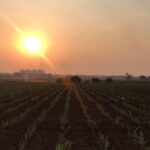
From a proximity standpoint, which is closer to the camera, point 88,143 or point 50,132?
point 88,143

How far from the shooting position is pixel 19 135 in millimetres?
11820

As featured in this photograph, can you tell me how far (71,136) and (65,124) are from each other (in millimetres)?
2970

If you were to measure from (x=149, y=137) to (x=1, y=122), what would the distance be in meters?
7.03

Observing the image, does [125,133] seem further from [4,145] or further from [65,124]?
[4,145]

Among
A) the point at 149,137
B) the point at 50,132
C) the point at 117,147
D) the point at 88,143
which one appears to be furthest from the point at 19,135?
the point at 149,137

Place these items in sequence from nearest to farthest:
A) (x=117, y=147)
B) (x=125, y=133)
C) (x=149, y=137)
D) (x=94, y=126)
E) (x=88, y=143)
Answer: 1. (x=117, y=147)
2. (x=88, y=143)
3. (x=149, y=137)
4. (x=125, y=133)
5. (x=94, y=126)

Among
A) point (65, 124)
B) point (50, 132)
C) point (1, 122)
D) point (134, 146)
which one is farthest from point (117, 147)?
point (1, 122)

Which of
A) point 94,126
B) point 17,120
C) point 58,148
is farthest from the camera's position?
point 17,120

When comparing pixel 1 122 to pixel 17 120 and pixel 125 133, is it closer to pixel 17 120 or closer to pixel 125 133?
pixel 17 120

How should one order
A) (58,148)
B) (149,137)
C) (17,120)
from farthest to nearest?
(17,120) → (149,137) → (58,148)

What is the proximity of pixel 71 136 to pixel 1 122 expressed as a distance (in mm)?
4557

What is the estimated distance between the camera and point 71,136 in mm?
11891

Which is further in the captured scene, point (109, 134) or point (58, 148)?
point (109, 134)

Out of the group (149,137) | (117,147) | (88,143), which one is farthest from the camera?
(149,137)
